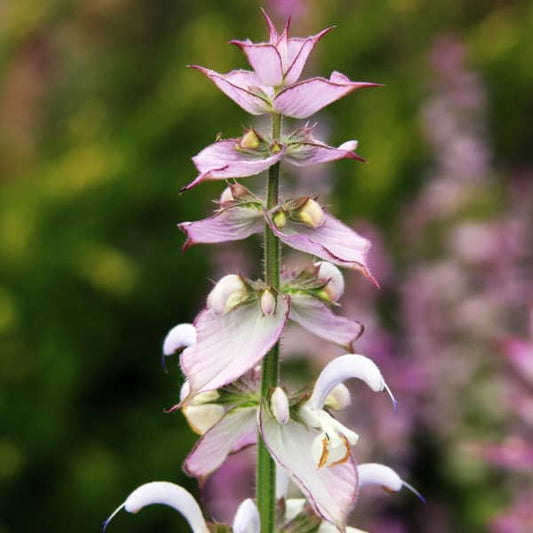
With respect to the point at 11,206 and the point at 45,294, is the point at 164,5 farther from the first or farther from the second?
the point at 45,294

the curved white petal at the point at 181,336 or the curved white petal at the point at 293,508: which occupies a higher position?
the curved white petal at the point at 181,336

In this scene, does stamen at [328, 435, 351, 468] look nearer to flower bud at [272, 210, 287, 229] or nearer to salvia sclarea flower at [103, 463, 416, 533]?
salvia sclarea flower at [103, 463, 416, 533]

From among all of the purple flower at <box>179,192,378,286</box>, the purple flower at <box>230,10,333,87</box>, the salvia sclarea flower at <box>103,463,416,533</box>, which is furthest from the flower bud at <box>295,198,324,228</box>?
the salvia sclarea flower at <box>103,463,416,533</box>

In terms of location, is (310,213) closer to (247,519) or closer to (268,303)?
(268,303)

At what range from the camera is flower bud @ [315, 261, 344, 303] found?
2.47 ft

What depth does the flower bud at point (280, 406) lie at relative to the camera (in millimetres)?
720

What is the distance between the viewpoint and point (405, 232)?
3.39 metres

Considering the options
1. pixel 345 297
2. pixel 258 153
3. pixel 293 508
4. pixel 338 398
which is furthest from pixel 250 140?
pixel 345 297

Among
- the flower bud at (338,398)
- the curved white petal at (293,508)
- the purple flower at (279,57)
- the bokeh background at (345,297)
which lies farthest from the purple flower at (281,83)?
the bokeh background at (345,297)

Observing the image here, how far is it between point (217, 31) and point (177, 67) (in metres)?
0.37

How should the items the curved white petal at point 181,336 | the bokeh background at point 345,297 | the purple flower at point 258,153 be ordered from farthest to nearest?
the bokeh background at point 345,297
the curved white petal at point 181,336
the purple flower at point 258,153

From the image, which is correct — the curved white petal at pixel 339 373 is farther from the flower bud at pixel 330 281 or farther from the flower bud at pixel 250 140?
the flower bud at pixel 250 140

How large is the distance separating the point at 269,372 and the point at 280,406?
0.14 ft

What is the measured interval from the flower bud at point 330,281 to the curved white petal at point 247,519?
191 millimetres
